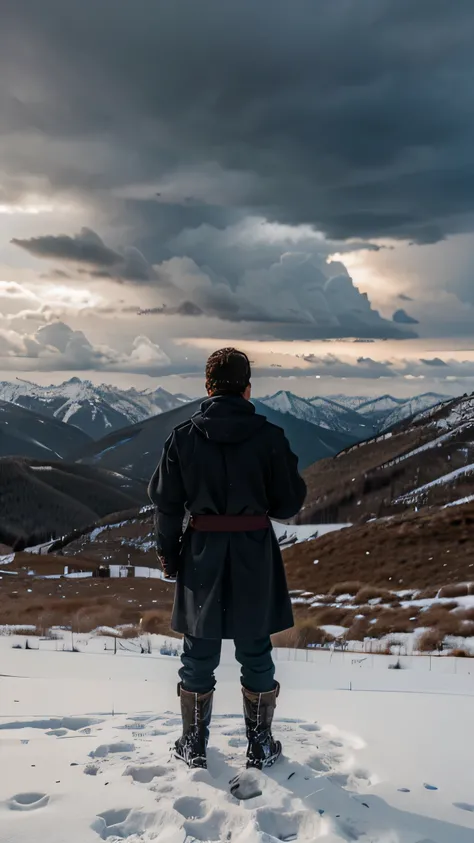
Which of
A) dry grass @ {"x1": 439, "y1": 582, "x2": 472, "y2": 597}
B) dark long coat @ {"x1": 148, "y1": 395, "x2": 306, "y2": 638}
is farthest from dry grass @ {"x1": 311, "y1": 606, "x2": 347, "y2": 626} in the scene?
dark long coat @ {"x1": 148, "y1": 395, "x2": 306, "y2": 638}

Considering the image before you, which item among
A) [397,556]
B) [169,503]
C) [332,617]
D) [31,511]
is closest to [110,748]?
[169,503]

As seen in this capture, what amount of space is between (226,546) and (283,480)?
60 cm

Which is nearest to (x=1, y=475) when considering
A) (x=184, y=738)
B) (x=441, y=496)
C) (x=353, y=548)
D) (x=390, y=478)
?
(x=390, y=478)

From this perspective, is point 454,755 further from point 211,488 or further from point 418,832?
point 211,488

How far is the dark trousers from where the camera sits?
177 inches

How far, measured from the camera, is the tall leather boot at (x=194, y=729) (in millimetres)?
4293

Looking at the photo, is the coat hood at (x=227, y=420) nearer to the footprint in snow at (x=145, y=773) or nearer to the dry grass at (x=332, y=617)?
the footprint in snow at (x=145, y=773)

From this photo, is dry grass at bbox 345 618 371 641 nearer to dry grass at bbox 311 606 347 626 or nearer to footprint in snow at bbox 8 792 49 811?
dry grass at bbox 311 606 347 626

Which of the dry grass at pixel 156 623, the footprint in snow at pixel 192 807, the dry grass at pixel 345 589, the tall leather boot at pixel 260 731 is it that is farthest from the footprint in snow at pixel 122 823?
the dry grass at pixel 345 589

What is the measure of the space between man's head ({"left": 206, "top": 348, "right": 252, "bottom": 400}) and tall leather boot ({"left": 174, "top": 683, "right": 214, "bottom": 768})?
2.12 m

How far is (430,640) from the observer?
40.5 feet

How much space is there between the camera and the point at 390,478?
10588cm

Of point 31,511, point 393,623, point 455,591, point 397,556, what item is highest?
point 455,591

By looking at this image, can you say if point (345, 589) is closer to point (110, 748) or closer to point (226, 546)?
point (110, 748)
